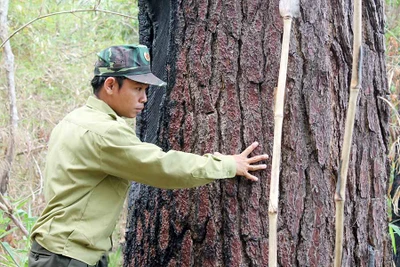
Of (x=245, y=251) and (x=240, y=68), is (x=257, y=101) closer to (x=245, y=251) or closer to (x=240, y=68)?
(x=240, y=68)

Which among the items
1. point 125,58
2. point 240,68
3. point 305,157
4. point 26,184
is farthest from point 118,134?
point 26,184

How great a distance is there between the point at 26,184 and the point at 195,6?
534cm

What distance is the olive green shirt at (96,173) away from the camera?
7.08 ft

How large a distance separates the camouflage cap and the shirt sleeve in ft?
0.85

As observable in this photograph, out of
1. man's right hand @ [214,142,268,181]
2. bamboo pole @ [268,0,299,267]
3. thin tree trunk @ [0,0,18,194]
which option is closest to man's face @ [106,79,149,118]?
man's right hand @ [214,142,268,181]

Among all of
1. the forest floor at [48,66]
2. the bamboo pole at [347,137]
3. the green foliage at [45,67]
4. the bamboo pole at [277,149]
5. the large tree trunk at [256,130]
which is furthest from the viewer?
the green foliage at [45,67]

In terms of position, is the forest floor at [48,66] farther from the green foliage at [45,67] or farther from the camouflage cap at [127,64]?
the camouflage cap at [127,64]

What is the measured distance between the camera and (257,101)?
89.6 inches

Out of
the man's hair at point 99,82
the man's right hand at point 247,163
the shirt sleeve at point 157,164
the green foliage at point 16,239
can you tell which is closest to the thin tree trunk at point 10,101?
the green foliage at point 16,239

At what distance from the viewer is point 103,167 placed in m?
2.22

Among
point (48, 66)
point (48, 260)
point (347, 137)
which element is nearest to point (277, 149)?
point (347, 137)

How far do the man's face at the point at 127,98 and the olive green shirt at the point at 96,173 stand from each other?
0.05 meters

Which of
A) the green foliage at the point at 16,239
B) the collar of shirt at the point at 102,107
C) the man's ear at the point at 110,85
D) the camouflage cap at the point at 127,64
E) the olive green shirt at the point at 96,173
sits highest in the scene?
the camouflage cap at the point at 127,64

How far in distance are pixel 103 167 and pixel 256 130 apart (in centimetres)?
57
